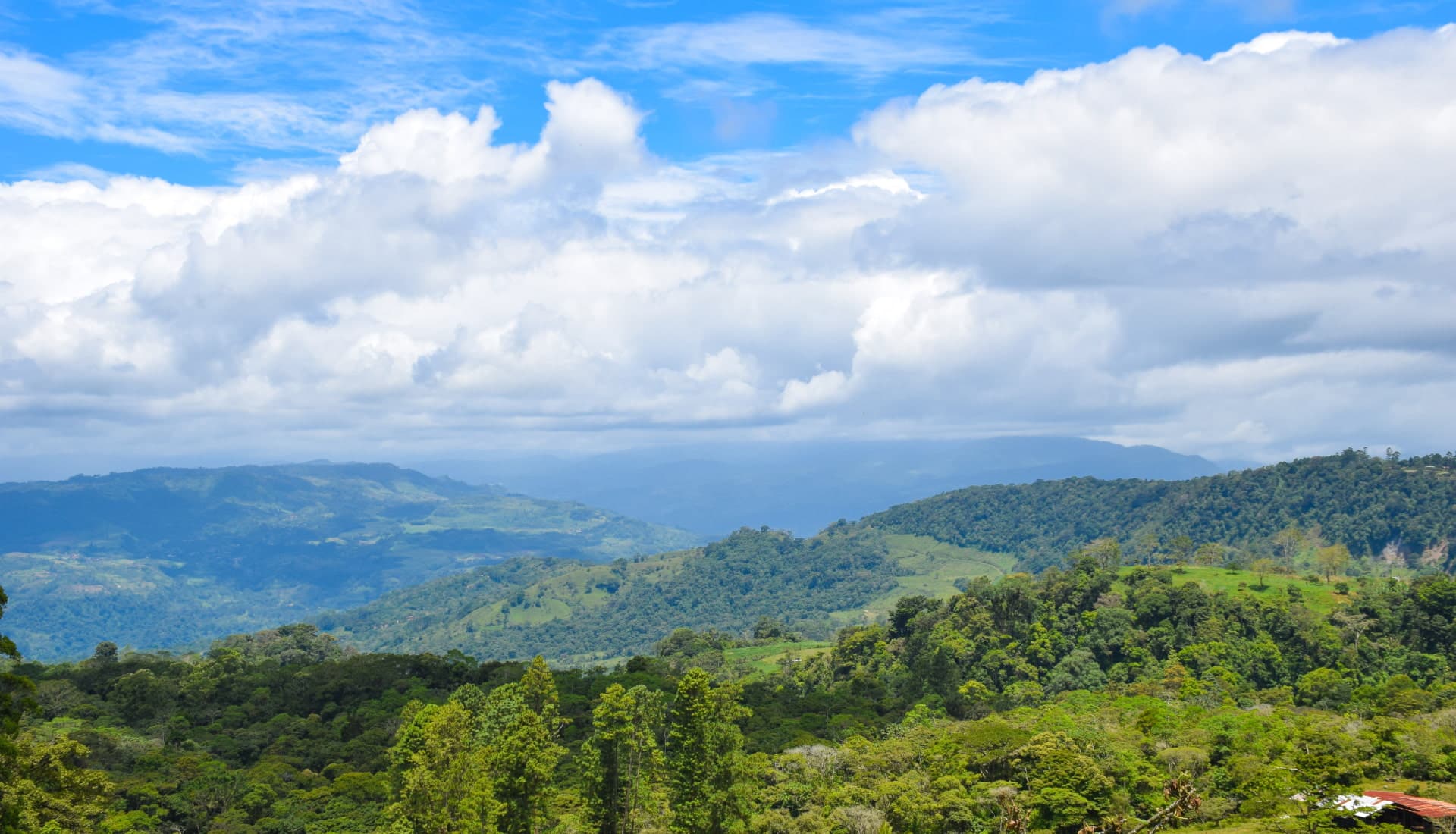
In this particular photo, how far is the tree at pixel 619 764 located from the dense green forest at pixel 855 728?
13 centimetres

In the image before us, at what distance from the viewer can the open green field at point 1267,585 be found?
120625 millimetres

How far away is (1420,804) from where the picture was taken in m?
47.1

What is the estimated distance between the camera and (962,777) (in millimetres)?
59312

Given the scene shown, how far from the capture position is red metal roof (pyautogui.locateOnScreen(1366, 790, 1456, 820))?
45.8 metres

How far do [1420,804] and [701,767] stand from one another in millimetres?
34204

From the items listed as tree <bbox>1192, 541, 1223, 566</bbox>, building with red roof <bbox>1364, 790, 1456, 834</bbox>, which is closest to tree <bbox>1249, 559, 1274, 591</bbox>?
tree <bbox>1192, 541, 1223, 566</bbox>

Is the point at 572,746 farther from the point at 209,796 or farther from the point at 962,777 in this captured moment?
the point at 962,777

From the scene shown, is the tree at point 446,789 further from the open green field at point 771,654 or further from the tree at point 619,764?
the open green field at point 771,654

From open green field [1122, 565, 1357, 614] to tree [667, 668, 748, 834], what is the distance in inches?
3625

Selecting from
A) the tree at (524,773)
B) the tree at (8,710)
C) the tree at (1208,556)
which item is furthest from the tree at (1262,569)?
the tree at (8,710)

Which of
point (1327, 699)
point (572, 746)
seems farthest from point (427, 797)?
point (1327, 699)

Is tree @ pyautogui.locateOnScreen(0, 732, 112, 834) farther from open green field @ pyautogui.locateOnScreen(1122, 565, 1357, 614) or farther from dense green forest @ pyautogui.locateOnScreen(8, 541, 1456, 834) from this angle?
open green field @ pyautogui.locateOnScreen(1122, 565, 1357, 614)

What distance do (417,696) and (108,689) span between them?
36.9 meters

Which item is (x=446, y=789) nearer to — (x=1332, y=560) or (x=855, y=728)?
(x=855, y=728)
